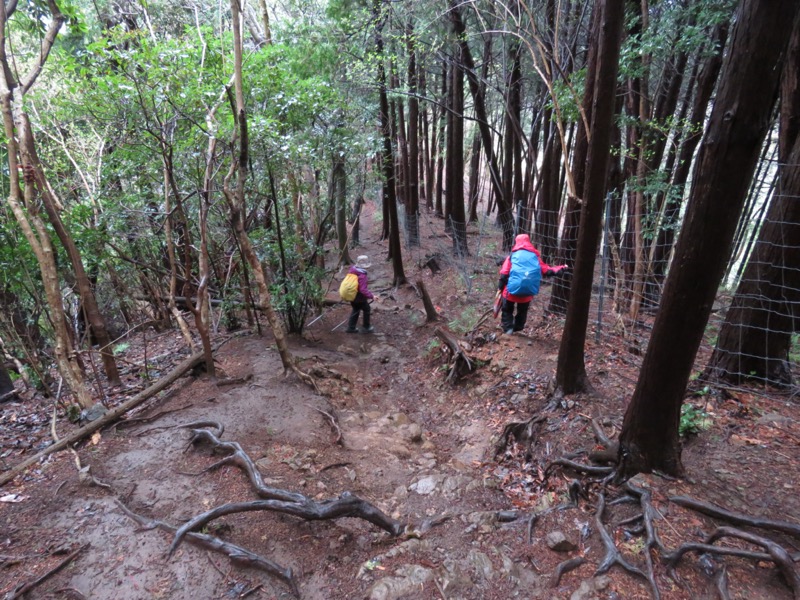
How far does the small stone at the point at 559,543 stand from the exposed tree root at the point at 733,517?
0.82 meters

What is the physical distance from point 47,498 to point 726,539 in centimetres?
529

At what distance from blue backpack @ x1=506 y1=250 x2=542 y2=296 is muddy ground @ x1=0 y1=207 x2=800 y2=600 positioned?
0.91 m

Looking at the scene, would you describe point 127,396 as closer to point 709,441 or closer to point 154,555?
point 154,555

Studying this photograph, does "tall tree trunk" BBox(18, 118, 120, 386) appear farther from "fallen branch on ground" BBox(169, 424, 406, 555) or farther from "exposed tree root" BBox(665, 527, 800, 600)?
"exposed tree root" BBox(665, 527, 800, 600)

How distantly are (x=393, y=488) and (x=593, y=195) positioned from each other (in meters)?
3.67

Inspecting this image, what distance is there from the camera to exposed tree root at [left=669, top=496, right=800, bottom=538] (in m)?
2.63

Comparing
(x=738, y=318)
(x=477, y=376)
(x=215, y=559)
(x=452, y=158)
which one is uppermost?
(x=452, y=158)

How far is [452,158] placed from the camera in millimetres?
12727

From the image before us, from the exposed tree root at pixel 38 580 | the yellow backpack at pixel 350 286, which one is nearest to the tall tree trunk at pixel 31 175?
the exposed tree root at pixel 38 580

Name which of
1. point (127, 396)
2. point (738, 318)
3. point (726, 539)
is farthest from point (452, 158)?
point (726, 539)

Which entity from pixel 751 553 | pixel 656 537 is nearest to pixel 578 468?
pixel 656 537

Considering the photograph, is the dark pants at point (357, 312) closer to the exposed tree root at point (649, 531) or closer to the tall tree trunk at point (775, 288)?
the tall tree trunk at point (775, 288)

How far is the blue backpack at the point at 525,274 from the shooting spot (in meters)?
6.21

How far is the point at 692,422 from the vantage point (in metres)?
3.98
